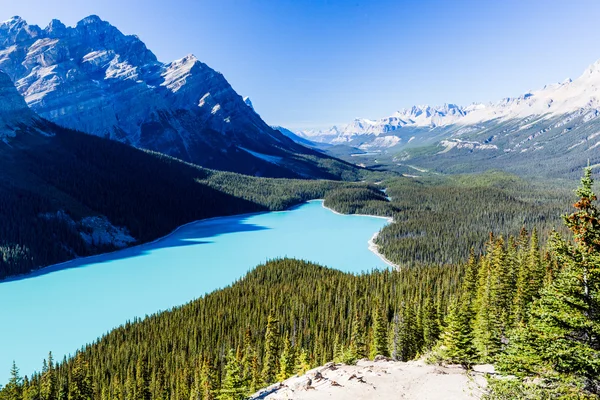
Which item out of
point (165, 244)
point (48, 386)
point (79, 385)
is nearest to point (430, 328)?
point (79, 385)

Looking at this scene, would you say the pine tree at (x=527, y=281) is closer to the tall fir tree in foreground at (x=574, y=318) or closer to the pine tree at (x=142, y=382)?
the tall fir tree in foreground at (x=574, y=318)

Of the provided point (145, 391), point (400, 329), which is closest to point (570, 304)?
point (400, 329)

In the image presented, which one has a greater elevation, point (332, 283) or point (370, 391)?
point (370, 391)

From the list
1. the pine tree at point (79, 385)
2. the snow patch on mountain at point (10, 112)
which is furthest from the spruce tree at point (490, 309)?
the snow patch on mountain at point (10, 112)

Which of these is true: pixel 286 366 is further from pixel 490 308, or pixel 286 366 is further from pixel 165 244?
pixel 165 244

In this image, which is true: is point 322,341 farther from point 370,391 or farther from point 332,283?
point 370,391

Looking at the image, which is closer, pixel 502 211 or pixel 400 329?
pixel 400 329

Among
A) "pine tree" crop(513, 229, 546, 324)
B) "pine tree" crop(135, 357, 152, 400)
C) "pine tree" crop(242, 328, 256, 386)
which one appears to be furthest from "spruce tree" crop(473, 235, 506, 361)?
"pine tree" crop(135, 357, 152, 400)
